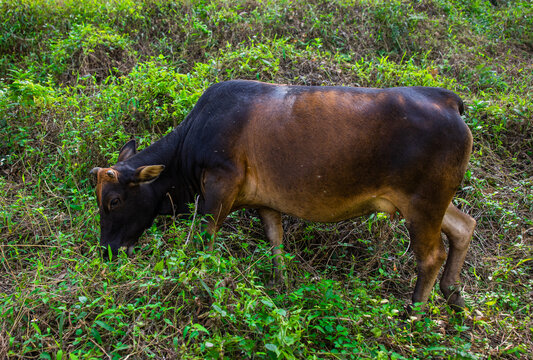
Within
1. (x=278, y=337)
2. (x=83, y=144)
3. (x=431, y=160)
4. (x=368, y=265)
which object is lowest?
(x=368, y=265)

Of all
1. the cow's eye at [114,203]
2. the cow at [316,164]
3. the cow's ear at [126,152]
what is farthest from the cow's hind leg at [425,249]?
the cow's ear at [126,152]

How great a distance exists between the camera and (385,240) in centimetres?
543

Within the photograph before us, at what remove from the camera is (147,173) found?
4828mm

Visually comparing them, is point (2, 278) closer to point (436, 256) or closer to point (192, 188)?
point (192, 188)

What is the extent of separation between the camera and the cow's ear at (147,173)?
188 inches

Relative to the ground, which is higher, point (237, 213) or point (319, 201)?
point (319, 201)

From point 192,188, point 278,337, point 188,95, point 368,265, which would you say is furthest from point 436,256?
point 188,95

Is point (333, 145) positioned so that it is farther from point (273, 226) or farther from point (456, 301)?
point (456, 301)

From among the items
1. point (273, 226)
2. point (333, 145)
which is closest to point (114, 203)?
point (273, 226)

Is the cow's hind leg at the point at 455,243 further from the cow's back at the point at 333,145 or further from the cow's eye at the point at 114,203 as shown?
the cow's eye at the point at 114,203

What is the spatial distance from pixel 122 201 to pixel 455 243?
10.6 feet

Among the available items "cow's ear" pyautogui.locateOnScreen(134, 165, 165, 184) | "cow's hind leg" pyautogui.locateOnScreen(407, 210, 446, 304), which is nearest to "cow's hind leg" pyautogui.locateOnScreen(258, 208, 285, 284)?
"cow's ear" pyautogui.locateOnScreen(134, 165, 165, 184)

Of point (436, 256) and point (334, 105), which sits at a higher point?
point (334, 105)

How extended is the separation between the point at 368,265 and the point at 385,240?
0.40 m
